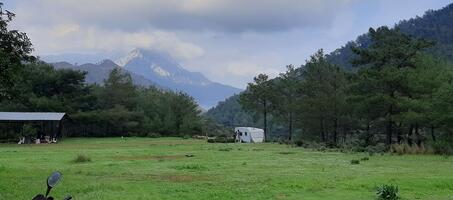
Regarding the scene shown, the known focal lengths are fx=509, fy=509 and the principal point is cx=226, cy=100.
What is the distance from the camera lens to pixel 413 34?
129125mm

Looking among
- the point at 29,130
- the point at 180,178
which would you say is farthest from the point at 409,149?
the point at 29,130

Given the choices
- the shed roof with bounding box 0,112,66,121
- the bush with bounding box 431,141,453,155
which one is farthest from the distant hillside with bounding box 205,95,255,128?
the bush with bounding box 431,141,453,155

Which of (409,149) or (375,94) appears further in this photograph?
(375,94)

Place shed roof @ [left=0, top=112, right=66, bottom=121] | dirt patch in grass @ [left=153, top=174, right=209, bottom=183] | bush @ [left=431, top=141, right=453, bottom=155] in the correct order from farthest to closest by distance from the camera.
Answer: shed roof @ [left=0, top=112, right=66, bottom=121], bush @ [left=431, top=141, right=453, bottom=155], dirt patch in grass @ [left=153, top=174, right=209, bottom=183]

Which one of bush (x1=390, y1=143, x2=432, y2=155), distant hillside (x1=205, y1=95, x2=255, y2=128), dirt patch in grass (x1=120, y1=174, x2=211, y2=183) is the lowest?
dirt patch in grass (x1=120, y1=174, x2=211, y2=183)

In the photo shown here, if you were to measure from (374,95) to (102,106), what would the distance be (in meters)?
43.6

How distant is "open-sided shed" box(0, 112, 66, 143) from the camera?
55281 mm

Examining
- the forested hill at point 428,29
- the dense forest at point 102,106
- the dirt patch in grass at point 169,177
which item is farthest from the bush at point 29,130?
the forested hill at point 428,29

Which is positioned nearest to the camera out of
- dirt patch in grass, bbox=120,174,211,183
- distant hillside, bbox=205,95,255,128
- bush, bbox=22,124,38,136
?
dirt patch in grass, bbox=120,174,211,183

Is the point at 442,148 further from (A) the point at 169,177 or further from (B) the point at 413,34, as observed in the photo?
(B) the point at 413,34

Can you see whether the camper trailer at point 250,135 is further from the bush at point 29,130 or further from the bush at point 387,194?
the bush at point 387,194

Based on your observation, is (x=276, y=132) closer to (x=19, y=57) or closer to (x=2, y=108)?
(x=2, y=108)

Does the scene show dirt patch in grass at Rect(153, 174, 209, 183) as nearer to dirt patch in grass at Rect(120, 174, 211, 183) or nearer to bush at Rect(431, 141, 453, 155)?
dirt patch in grass at Rect(120, 174, 211, 183)

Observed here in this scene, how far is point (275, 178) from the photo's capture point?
18250 millimetres
